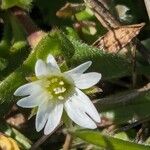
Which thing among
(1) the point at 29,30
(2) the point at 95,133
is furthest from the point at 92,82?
(1) the point at 29,30

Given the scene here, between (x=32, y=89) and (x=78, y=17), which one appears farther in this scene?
(x=78, y=17)

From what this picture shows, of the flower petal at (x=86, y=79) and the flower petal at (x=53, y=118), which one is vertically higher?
the flower petal at (x=86, y=79)

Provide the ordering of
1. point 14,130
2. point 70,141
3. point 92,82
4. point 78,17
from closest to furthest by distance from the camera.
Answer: point 92,82, point 70,141, point 14,130, point 78,17

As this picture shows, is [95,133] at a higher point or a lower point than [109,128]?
higher

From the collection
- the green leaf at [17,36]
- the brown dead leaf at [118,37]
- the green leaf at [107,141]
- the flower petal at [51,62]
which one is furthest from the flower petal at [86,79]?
the green leaf at [17,36]

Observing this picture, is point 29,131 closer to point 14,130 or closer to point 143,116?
point 14,130

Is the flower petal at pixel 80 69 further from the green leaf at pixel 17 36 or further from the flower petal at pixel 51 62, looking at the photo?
the green leaf at pixel 17 36
